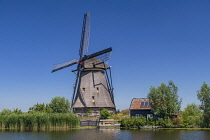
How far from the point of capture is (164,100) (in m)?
40.2

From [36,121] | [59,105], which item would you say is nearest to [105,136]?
[36,121]

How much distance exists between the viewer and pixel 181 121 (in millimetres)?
39750

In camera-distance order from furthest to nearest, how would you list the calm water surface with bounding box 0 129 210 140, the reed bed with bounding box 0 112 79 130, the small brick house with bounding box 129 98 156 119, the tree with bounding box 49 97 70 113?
1. the tree with bounding box 49 97 70 113
2. the small brick house with bounding box 129 98 156 119
3. the reed bed with bounding box 0 112 79 130
4. the calm water surface with bounding box 0 129 210 140

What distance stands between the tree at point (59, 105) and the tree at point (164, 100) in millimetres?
17138

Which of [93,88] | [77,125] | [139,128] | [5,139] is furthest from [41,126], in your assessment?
[93,88]

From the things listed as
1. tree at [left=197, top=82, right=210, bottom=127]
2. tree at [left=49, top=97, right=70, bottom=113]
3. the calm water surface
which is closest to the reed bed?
the calm water surface

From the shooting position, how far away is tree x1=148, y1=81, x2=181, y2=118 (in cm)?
3997

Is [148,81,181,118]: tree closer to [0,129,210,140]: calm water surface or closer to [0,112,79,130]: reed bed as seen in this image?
[0,129,210,140]: calm water surface

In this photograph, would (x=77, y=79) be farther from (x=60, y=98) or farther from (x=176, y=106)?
(x=176, y=106)

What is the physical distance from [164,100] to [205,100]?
6.03 meters

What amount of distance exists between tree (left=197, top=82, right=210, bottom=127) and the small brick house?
7.98 metres

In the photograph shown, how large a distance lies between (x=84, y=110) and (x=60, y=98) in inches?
224

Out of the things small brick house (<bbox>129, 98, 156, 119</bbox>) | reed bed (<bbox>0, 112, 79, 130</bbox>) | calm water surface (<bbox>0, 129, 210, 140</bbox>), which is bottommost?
calm water surface (<bbox>0, 129, 210, 140</bbox>)

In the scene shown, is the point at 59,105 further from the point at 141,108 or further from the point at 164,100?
the point at 164,100
